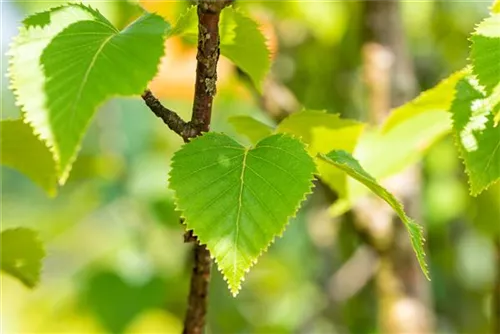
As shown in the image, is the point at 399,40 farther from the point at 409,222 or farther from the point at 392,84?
the point at 409,222

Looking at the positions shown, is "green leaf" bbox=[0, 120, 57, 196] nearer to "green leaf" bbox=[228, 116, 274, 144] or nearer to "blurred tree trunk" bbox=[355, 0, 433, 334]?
"green leaf" bbox=[228, 116, 274, 144]

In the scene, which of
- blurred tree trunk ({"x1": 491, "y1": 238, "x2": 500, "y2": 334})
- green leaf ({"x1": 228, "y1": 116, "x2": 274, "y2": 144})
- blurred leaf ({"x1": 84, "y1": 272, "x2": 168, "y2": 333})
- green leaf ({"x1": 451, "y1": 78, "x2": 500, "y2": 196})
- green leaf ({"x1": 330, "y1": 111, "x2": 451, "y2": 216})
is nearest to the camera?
green leaf ({"x1": 451, "y1": 78, "x2": 500, "y2": 196})

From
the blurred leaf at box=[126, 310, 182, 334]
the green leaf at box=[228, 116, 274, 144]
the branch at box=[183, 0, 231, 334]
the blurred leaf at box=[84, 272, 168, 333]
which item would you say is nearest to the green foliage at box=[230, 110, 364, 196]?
the green leaf at box=[228, 116, 274, 144]

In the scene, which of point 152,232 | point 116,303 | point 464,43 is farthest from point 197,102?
point 464,43

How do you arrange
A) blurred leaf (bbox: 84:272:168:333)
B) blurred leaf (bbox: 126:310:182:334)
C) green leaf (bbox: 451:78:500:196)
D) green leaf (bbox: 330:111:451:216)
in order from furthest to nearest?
blurred leaf (bbox: 126:310:182:334), blurred leaf (bbox: 84:272:168:333), green leaf (bbox: 330:111:451:216), green leaf (bbox: 451:78:500:196)

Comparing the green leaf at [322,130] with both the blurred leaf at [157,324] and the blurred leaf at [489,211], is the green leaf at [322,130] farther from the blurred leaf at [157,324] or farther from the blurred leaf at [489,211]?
the blurred leaf at [157,324]

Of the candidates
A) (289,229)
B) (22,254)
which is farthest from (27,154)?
(289,229)

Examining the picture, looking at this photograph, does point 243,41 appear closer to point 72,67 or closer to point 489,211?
point 72,67
